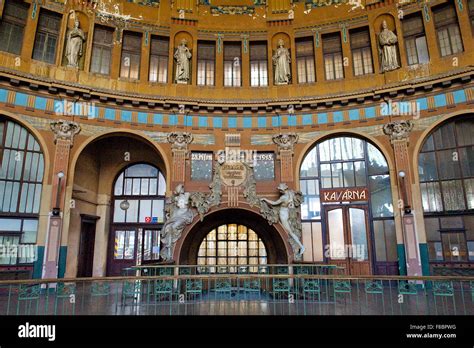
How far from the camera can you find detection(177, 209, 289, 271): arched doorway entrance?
52.0ft

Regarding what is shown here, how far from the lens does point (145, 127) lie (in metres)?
16.5

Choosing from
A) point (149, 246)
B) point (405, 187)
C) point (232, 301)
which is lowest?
point (232, 301)

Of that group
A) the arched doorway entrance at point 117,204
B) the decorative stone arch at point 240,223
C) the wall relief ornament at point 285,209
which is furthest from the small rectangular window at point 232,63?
the decorative stone arch at point 240,223

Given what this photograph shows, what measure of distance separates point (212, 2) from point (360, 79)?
9.08 m

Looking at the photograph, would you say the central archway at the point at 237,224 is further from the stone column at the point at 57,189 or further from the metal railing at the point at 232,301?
the stone column at the point at 57,189

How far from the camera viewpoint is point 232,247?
1645cm

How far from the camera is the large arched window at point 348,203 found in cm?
1548

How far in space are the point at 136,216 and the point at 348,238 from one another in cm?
1154

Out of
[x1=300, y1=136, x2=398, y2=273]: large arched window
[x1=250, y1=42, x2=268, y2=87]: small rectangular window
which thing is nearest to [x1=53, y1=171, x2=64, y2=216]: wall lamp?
[x1=250, y1=42, x2=268, y2=87]: small rectangular window

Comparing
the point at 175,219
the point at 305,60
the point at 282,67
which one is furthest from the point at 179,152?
the point at 305,60

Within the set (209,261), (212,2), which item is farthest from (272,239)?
(212,2)
